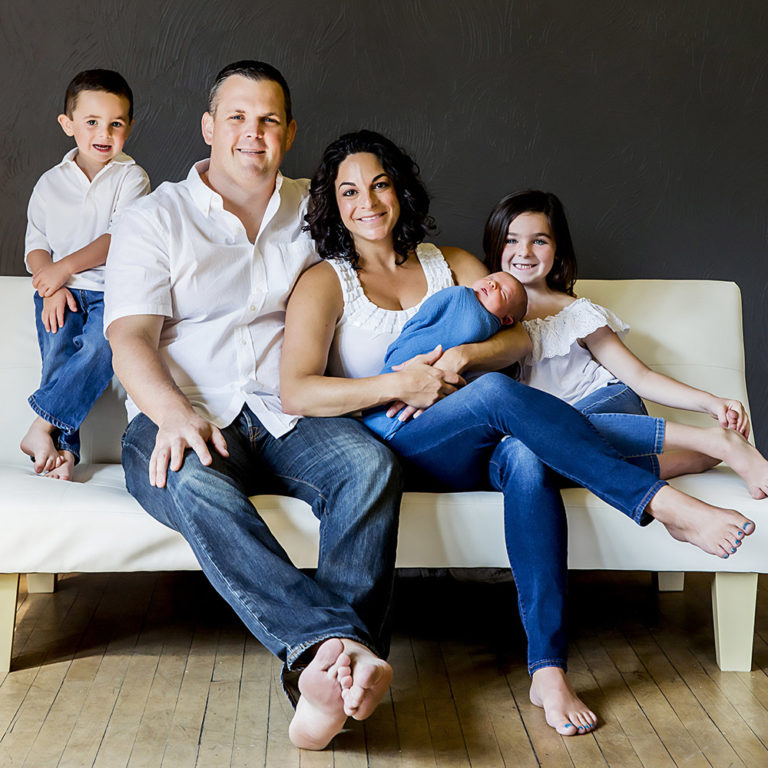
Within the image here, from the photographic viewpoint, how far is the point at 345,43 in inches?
124

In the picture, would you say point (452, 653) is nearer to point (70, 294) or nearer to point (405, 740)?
point (405, 740)

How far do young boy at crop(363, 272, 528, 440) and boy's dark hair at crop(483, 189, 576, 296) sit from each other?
0.28 metres

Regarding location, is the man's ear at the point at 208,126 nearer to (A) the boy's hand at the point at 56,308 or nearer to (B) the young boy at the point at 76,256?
(B) the young boy at the point at 76,256

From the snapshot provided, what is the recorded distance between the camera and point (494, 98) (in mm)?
3193

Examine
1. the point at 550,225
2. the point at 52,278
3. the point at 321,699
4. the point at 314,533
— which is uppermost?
the point at 550,225

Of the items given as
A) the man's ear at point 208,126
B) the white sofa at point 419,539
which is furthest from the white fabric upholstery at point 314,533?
the man's ear at point 208,126

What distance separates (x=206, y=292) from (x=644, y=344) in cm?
120

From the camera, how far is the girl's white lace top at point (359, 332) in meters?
2.15

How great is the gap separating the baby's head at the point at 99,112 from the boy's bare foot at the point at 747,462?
171 cm

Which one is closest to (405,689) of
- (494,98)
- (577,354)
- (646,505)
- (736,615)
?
(646,505)

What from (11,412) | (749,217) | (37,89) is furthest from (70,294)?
(749,217)

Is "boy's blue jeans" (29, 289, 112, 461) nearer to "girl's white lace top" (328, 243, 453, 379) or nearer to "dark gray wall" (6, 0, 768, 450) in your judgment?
"girl's white lace top" (328, 243, 453, 379)

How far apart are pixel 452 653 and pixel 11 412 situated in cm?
126

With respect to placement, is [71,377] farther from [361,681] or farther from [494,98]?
[494,98]
